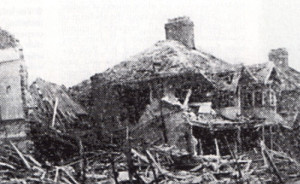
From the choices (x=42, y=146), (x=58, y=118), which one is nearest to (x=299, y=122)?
(x=58, y=118)

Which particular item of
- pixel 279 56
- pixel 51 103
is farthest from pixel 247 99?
pixel 51 103

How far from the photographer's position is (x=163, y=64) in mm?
27188

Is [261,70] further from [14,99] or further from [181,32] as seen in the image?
[14,99]

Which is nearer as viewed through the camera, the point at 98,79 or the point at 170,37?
the point at 98,79

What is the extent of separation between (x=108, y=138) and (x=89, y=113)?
495cm

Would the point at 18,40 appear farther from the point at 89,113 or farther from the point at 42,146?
the point at 89,113

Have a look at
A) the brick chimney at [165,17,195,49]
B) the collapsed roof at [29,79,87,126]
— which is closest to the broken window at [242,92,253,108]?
the brick chimney at [165,17,195,49]

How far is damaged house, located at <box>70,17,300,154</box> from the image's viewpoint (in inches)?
925

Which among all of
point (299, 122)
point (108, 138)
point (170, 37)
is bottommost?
point (299, 122)

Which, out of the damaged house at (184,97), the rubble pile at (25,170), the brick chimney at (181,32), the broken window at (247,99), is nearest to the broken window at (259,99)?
the damaged house at (184,97)

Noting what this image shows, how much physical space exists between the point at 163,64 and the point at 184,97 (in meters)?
2.35

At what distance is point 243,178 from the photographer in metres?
15.6

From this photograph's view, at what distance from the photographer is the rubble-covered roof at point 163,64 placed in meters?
26.5

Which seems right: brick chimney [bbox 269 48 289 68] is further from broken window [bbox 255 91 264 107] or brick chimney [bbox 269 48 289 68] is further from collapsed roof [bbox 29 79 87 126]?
collapsed roof [bbox 29 79 87 126]
